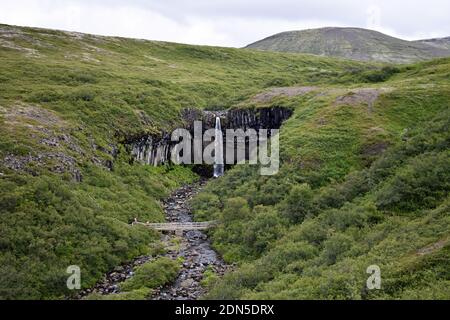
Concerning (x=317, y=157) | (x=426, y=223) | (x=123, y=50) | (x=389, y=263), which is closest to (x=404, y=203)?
(x=426, y=223)

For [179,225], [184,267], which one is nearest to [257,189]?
[179,225]

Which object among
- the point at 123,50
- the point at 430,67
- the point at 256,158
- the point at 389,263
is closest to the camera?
the point at 389,263

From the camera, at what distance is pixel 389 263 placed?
25281 millimetres

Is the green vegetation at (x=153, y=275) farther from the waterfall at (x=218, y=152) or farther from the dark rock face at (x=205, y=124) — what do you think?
the waterfall at (x=218, y=152)

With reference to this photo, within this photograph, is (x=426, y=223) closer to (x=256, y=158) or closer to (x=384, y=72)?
(x=256, y=158)

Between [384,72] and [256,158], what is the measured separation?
43.5 metres

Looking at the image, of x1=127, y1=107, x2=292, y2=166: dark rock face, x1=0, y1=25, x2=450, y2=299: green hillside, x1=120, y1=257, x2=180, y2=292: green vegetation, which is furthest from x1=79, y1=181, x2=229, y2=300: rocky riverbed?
x1=127, y1=107, x2=292, y2=166: dark rock face

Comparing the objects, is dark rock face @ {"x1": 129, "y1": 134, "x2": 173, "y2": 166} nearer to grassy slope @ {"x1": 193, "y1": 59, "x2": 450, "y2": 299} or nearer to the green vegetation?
grassy slope @ {"x1": 193, "y1": 59, "x2": 450, "y2": 299}

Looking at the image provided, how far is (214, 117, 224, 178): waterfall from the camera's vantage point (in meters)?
69.4

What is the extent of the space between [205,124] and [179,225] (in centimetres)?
3358

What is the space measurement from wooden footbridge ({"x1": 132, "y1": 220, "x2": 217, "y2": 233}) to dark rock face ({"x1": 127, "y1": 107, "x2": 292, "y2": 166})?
17.8 metres

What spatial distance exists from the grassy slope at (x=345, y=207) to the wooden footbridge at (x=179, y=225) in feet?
6.21

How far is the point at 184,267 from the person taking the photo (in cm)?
3688

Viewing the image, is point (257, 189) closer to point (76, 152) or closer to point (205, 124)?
point (76, 152)
